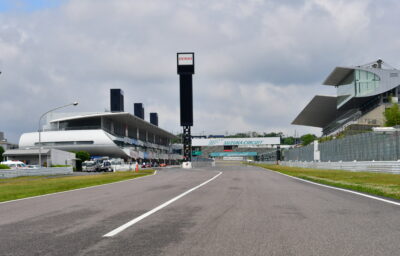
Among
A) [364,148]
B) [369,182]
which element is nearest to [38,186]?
[369,182]

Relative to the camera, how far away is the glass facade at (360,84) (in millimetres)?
77688

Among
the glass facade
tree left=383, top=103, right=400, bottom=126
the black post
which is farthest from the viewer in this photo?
the black post

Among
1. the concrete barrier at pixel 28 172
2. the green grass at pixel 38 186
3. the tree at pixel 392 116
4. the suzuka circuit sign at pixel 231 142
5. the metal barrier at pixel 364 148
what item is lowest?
the concrete barrier at pixel 28 172

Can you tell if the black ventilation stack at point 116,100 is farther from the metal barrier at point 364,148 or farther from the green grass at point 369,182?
the green grass at point 369,182

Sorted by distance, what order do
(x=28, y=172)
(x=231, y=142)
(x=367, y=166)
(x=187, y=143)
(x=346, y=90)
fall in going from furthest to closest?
(x=231, y=142) → (x=187, y=143) → (x=346, y=90) → (x=28, y=172) → (x=367, y=166)

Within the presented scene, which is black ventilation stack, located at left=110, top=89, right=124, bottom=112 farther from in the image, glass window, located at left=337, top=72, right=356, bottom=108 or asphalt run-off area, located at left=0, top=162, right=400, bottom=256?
asphalt run-off area, located at left=0, top=162, right=400, bottom=256

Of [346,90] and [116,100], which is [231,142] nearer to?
[116,100]

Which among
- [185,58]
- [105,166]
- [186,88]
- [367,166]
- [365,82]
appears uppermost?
[185,58]

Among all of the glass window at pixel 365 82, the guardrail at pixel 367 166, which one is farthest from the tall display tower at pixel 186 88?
the guardrail at pixel 367 166

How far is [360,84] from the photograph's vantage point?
7988 centimetres

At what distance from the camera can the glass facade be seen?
77.7m

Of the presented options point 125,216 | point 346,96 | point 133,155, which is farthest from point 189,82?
point 125,216

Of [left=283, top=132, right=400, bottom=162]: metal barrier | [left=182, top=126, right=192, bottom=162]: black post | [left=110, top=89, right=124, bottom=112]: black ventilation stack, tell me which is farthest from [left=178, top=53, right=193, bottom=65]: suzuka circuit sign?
[left=283, top=132, right=400, bottom=162]: metal barrier

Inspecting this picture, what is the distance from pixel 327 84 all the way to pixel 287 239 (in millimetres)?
95891
